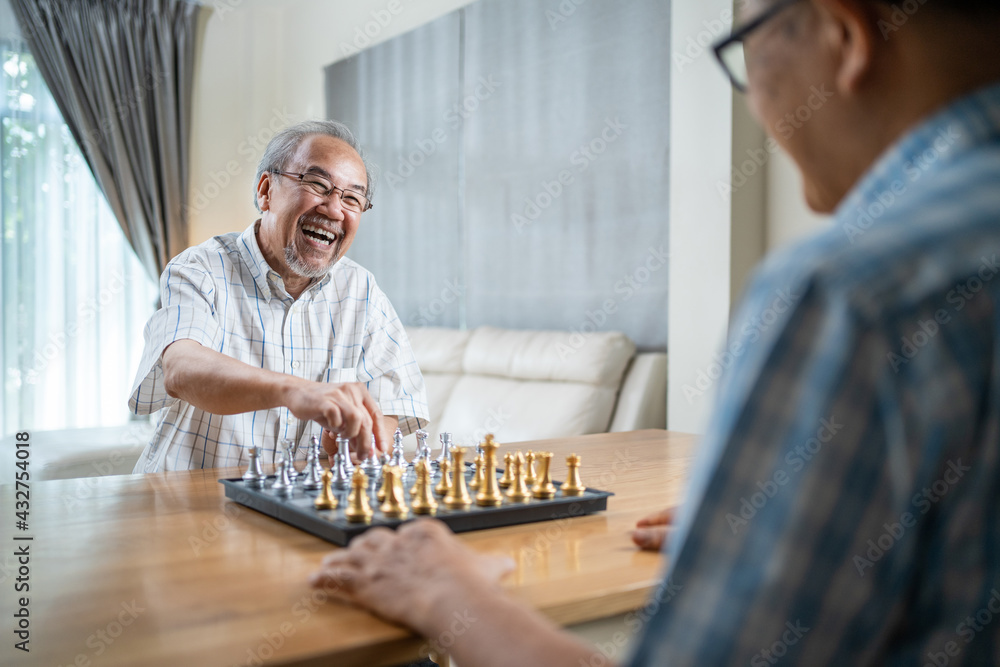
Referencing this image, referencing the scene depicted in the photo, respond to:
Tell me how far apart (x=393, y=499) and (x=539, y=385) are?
8.58 feet

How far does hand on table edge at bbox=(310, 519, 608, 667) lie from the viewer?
2.26 ft

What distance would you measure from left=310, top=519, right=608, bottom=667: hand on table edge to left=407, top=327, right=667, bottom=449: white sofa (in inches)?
98.0

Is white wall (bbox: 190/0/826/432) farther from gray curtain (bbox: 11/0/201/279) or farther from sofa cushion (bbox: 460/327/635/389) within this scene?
gray curtain (bbox: 11/0/201/279)

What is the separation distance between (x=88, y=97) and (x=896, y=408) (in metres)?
6.04

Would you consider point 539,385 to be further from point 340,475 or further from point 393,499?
point 393,499

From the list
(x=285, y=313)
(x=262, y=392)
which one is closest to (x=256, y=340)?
(x=285, y=313)

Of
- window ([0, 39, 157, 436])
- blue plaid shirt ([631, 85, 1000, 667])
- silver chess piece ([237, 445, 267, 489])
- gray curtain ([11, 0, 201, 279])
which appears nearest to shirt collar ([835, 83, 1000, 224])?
blue plaid shirt ([631, 85, 1000, 667])

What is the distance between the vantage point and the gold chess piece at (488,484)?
1263 mm

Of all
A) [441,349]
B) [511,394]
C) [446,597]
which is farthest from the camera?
[441,349]

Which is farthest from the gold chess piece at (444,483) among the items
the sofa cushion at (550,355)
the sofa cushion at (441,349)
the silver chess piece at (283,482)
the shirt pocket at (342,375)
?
the sofa cushion at (441,349)

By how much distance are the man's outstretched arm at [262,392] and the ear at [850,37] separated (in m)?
1.05

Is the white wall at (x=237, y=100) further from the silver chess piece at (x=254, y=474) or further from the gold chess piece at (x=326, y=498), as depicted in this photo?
the gold chess piece at (x=326, y=498)

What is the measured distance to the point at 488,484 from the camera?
129 cm

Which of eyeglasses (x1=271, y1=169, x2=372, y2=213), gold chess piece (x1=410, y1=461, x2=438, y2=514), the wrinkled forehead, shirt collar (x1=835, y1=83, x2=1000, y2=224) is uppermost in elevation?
the wrinkled forehead
